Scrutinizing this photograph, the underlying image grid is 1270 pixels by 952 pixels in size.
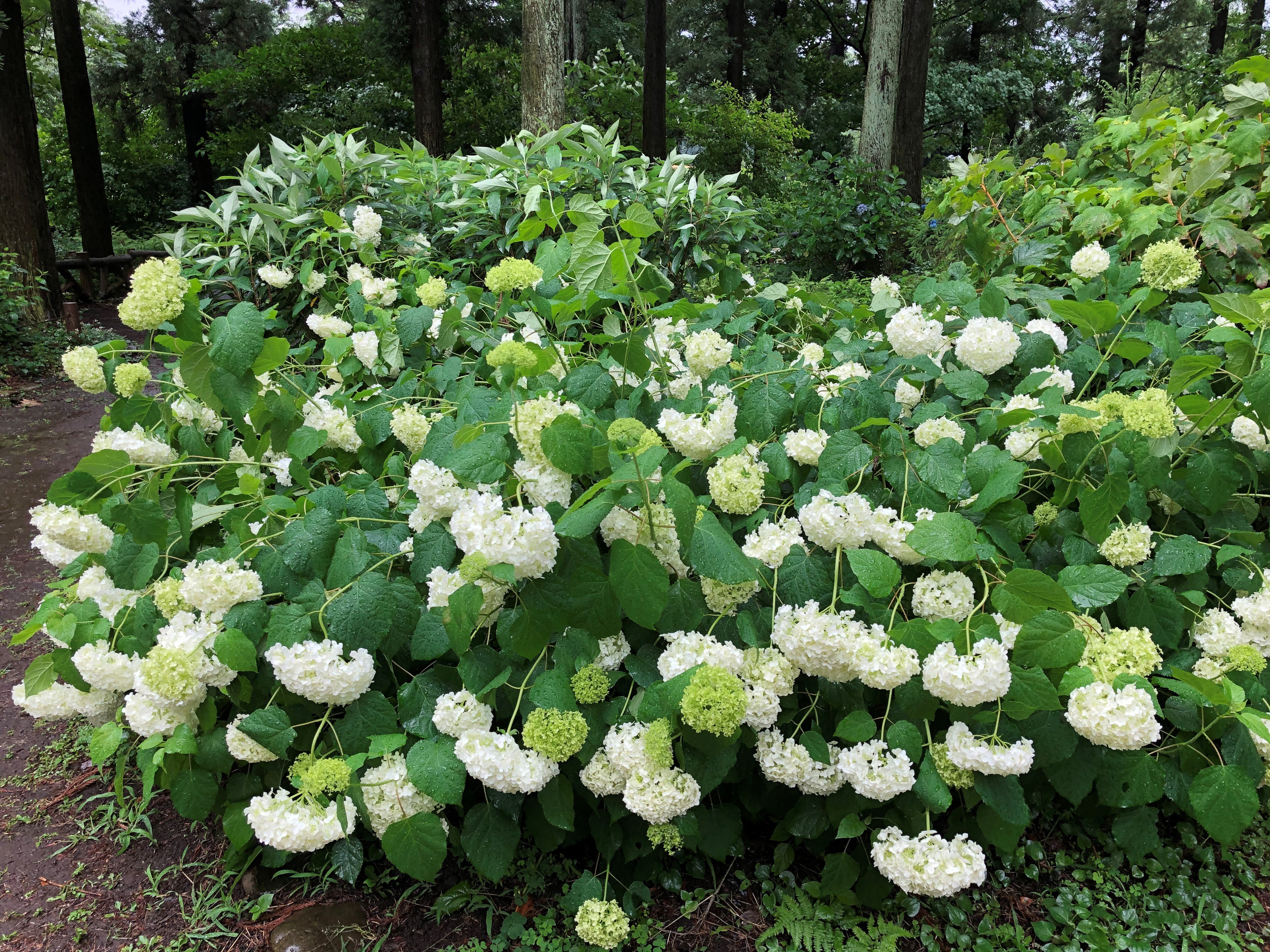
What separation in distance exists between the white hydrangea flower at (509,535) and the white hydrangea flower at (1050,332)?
1.67m

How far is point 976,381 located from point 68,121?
14.6 meters

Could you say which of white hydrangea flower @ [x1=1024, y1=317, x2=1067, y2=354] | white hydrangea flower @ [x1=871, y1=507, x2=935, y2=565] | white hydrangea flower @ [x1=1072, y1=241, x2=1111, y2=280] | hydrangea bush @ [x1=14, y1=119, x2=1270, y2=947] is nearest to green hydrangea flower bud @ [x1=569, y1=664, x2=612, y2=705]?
hydrangea bush @ [x1=14, y1=119, x2=1270, y2=947]

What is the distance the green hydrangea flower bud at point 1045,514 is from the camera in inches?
78.4

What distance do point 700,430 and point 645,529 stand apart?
28 cm

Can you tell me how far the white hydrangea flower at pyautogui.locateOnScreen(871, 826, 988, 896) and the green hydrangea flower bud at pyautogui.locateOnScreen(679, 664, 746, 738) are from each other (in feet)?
1.76

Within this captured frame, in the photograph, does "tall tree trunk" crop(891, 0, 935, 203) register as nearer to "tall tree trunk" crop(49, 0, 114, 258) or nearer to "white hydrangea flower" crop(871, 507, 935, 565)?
"white hydrangea flower" crop(871, 507, 935, 565)

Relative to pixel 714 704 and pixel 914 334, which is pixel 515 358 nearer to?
pixel 714 704

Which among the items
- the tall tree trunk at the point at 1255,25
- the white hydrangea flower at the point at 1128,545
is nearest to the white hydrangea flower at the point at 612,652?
the white hydrangea flower at the point at 1128,545

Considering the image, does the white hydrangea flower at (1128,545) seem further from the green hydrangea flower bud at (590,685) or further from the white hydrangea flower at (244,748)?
the white hydrangea flower at (244,748)

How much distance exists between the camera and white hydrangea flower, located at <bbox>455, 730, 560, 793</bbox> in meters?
1.67

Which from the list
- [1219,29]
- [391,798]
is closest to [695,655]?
[391,798]

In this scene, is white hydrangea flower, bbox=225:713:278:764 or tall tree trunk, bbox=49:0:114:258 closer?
white hydrangea flower, bbox=225:713:278:764

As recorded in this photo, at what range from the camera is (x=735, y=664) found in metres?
1.71

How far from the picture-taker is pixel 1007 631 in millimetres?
1738
